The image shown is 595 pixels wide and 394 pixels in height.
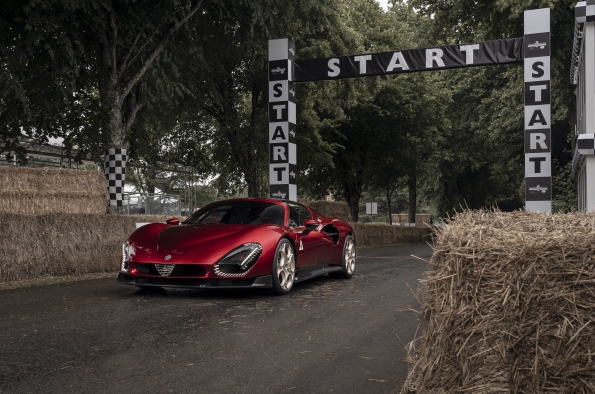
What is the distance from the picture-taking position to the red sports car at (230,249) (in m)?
8.00

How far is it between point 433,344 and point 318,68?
16.5 meters

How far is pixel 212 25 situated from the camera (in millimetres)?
20766

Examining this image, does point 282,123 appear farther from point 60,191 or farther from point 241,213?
point 241,213

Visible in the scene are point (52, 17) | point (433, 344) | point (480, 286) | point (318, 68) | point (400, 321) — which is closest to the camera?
point (480, 286)

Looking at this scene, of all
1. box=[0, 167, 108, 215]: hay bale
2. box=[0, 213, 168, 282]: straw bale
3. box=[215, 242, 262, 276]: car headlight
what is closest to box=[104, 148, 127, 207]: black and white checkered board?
box=[0, 167, 108, 215]: hay bale

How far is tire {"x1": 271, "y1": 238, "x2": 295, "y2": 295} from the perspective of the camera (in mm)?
8484

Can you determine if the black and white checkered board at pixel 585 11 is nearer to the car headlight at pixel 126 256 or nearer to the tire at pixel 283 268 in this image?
the tire at pixel 283 268

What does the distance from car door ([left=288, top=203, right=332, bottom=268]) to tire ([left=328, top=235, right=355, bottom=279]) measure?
0.66m

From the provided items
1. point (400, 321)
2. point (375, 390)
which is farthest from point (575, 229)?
point (400, 321)

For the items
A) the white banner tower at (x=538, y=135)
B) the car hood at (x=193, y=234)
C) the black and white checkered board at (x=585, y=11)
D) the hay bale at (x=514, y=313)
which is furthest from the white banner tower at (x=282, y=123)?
the hay bale at (x=514, y=313)

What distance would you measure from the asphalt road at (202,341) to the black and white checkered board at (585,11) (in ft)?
39.9

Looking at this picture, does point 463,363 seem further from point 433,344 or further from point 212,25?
point 212,25

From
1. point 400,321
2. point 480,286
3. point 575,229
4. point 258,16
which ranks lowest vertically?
point 400,321

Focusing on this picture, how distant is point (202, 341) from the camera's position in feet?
18.3
